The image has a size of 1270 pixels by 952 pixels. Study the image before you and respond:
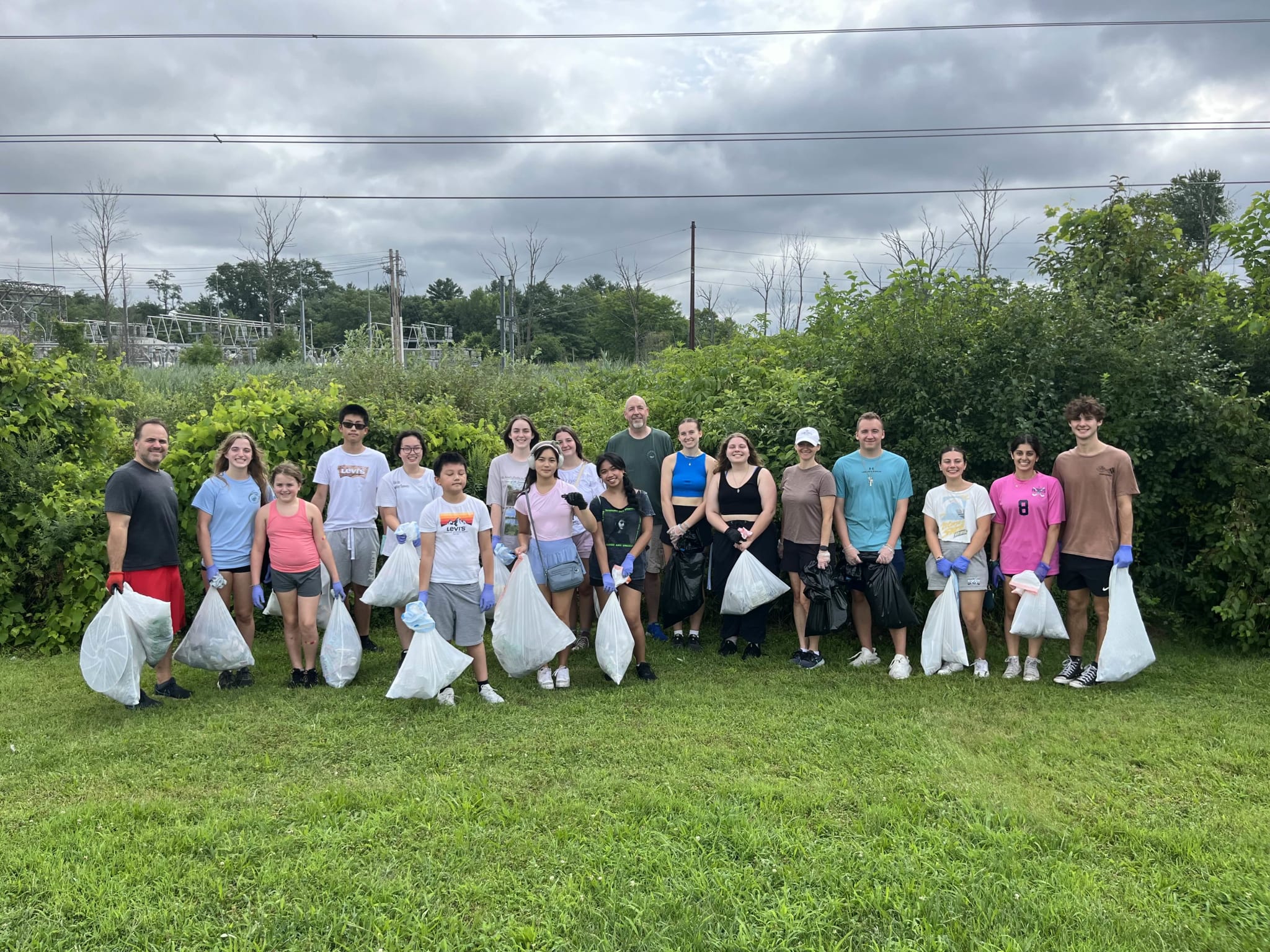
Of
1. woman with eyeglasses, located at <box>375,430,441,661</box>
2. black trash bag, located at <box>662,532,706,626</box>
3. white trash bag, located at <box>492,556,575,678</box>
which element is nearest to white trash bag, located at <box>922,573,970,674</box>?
black trash bag, located at <box>662,532,706,626</box>

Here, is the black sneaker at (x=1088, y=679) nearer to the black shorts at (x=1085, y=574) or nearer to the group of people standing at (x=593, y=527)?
the group of people standing at (x=593, y=527)

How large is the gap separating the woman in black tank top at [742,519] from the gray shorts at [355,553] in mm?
2486

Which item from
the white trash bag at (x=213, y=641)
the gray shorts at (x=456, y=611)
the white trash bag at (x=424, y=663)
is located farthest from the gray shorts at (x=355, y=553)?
the white trash bag at (x=424, y=663)

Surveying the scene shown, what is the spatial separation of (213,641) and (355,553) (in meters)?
1.17

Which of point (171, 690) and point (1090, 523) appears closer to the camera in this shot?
point (171, 690)

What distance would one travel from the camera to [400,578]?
210 inches

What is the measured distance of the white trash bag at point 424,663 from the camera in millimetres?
→ 4688

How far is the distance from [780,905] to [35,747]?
3.92 m

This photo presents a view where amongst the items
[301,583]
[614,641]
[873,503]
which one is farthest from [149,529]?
[873,503]

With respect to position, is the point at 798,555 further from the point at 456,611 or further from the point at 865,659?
the point at 456,611

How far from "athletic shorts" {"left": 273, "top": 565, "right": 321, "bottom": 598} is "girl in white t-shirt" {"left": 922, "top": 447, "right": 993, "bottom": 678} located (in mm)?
4158

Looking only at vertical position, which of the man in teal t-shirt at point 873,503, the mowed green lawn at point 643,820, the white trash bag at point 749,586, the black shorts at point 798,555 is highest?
the man in teal t-shirt at point 873,503

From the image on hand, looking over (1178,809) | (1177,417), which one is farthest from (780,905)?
(1177,417)

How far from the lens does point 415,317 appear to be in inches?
2675
